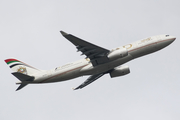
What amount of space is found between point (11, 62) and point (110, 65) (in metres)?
19.5

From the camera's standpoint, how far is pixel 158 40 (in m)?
46.8

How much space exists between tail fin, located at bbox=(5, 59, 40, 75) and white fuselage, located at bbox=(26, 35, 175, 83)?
124 inches

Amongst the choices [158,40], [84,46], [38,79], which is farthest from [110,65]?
[38,79]

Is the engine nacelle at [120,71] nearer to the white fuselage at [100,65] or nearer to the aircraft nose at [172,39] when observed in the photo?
the white fuselage at [100,65]

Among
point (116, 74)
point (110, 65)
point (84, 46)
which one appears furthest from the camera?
point (116, 74)

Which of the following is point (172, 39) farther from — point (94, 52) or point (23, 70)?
point (23, 70)

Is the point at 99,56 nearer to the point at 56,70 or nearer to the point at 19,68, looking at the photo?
the point at 56,70

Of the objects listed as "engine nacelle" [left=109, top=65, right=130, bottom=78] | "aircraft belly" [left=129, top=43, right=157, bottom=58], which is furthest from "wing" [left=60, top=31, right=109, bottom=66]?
"engine nacelle" [left=109, top=65, right=130, bottom=78]

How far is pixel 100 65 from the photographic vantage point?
46250 mm

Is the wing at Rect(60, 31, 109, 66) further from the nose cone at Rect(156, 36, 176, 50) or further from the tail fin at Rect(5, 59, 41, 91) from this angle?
the tail fin at Rect(5, 59, 41, 91)

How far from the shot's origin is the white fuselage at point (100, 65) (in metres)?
45.8

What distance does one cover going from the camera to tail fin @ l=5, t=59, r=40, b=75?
167 feet

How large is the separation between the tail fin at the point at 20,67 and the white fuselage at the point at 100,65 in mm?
3149

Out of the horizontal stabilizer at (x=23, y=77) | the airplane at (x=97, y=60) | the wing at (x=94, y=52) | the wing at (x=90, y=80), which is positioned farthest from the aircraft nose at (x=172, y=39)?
the horizontal stabilizer at (x=23, y=77)
